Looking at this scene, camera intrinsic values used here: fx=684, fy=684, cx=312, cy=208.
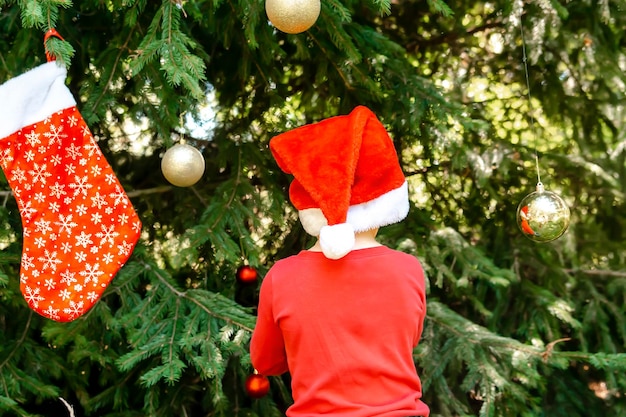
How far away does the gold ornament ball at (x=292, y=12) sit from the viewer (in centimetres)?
204

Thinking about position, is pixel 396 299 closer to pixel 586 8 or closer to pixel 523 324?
pixel 523 324

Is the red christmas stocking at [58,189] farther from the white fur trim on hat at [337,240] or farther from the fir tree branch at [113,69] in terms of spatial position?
the white fur trim on hat at [337,240]

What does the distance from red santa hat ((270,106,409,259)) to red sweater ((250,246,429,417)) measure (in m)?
0.11

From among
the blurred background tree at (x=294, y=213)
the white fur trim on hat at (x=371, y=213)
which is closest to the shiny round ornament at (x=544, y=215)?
the blurred background tree at (x=294, y=213)

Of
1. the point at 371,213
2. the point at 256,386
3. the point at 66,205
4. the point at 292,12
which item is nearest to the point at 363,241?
the point at 371,213

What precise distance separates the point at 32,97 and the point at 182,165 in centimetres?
60

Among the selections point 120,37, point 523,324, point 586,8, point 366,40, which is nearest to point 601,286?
point 523,324

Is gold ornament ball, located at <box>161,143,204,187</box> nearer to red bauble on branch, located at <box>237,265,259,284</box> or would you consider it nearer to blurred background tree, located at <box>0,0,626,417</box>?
blurred background tree, located at <box>0,0,626,417</box>

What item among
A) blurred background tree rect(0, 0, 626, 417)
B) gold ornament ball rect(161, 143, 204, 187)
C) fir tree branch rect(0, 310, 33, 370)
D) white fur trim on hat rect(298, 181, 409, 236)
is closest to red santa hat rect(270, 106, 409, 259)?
white fur trim on hat rect(298, 181, 409, 236)

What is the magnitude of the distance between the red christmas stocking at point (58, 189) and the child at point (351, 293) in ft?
2.93

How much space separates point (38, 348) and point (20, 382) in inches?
7.6

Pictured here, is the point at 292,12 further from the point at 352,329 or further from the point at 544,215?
the point at 544,215

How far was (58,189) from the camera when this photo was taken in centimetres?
252

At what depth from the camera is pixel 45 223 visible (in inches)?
98.3
